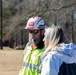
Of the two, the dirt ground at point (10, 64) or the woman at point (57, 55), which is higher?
the woman at point (57, 55)

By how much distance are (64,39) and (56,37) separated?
0.15 m

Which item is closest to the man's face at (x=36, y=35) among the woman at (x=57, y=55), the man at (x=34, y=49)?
the man at (x=34, y=49)

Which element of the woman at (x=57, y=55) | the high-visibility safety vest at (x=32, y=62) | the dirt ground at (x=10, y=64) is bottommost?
the dirt ground at (x=10, y=64)

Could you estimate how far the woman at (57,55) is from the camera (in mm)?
3480

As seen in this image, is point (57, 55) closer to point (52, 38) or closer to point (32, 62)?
point (52, 38)

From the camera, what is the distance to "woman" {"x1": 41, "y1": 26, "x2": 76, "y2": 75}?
3.48 meters

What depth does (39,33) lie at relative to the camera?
4664 mm

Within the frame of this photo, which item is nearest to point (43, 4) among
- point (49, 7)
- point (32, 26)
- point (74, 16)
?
point (49, 7)

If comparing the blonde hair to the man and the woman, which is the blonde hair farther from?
the man

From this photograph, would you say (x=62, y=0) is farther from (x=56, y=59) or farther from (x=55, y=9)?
(x=56, y=59)

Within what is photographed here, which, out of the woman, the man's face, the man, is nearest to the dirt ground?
the man

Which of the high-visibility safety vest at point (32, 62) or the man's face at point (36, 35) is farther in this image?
the man's face at point (36, 35)

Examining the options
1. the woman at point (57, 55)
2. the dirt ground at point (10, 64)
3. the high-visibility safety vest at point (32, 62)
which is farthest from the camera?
the dirt ground at point (10, 64)

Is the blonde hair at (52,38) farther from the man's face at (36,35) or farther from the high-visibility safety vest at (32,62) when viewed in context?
the man's face at (36,35)
